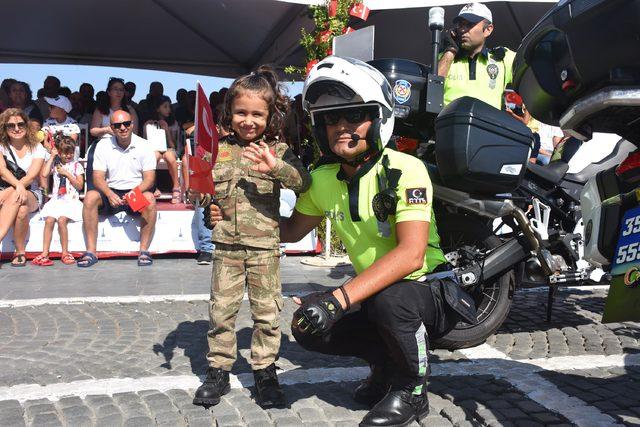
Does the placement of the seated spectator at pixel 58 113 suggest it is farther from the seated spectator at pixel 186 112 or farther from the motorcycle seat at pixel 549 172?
the motorcycle seat at pixel 549 172

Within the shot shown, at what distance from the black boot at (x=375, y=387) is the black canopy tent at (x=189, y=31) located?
17.7 feet

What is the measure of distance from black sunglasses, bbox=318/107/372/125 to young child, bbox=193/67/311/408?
13.3 inches

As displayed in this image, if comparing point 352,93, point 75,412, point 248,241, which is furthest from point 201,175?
point 75,412

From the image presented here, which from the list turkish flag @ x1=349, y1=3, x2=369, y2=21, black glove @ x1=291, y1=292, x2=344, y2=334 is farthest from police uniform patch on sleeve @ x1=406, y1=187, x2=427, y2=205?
turkish flag @ x1=349, y1=3, x2=369, y2=21

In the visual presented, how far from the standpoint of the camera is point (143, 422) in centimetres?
292

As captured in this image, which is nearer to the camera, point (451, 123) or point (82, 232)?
point (451, 123)

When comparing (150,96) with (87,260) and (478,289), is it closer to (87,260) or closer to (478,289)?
(87,260)

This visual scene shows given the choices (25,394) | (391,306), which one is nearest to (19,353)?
(25,394)

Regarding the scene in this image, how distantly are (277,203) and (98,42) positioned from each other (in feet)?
29.5

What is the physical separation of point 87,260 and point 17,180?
112 cm

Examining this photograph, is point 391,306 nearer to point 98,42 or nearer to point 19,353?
point 19,353

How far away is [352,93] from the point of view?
8.87 ft

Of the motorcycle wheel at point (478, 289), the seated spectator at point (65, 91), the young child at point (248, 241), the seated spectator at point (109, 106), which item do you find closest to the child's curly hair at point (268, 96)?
the young child at point (248, 241)

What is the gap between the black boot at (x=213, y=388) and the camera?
121 inches
